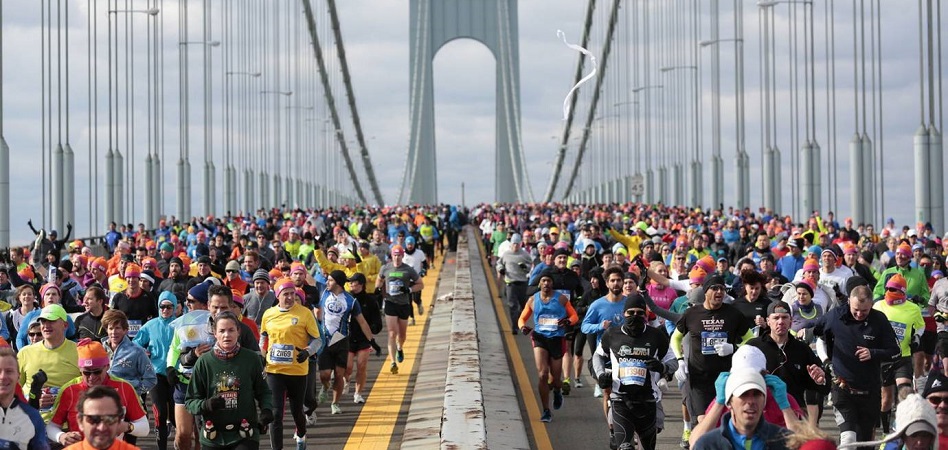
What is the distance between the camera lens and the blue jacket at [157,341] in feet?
36.8

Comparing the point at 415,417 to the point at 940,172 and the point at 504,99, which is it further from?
the point at 504,99

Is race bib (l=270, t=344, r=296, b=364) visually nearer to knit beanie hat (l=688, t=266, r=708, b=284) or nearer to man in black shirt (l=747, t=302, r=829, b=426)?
man in black shirt (l=747, t=302, r=829, b=426)

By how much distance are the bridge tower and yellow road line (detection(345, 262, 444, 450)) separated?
12303 cm

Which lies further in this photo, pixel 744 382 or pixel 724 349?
pixel 724 349

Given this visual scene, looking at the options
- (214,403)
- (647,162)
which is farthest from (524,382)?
(647,162)

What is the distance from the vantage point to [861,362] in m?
10.4

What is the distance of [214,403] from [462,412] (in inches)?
107

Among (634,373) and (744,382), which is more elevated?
(744,382)

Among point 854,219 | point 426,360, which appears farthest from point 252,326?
point 854,219

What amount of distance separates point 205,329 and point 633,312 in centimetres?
281

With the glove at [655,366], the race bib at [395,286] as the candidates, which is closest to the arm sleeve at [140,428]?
the glove at [655,366]

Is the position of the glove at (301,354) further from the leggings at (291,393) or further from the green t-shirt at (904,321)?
the green t-shirt at (904,321)

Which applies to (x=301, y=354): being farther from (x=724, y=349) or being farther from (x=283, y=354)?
(x=724, y=349)

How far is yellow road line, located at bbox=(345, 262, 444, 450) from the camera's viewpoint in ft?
39.4
